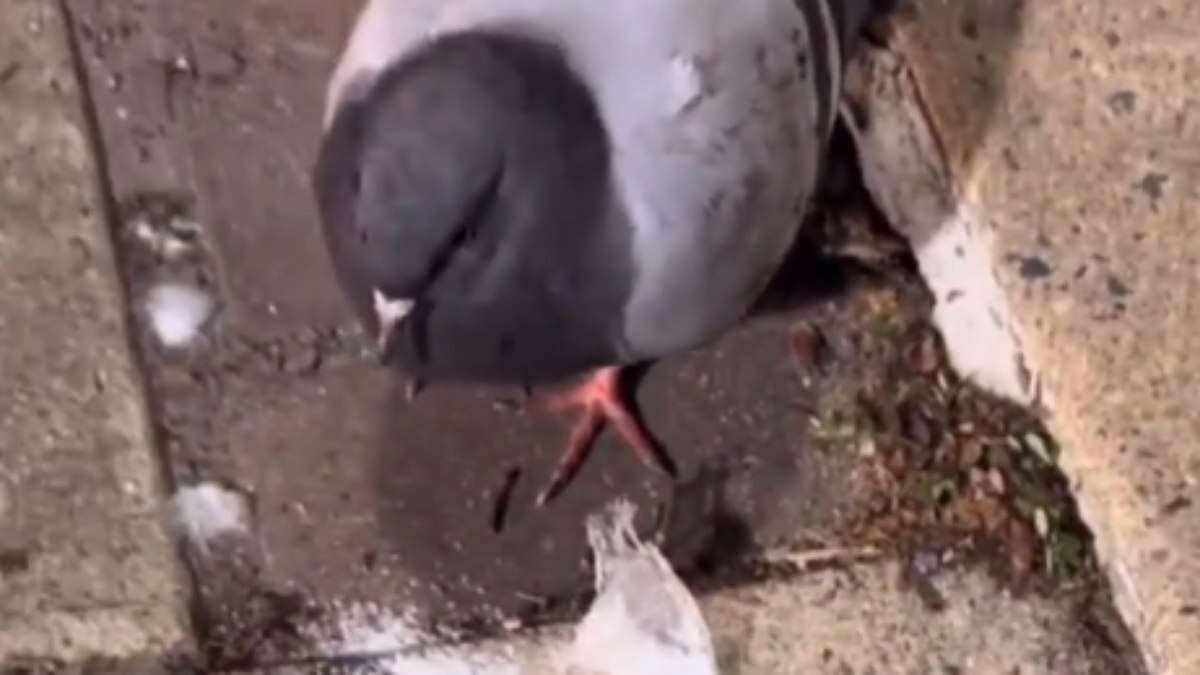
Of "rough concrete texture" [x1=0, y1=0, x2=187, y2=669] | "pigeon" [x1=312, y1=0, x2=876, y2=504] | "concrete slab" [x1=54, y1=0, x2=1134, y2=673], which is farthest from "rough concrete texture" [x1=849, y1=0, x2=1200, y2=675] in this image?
"rough concrete texture" [x1=0, y1=0, x2=187, y2=669]

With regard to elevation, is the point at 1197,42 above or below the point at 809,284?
above

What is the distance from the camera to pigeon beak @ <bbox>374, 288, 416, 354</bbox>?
1738 millimetres

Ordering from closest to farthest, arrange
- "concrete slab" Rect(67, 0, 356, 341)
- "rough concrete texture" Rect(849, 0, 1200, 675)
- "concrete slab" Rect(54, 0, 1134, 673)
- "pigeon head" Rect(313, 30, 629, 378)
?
"pigeon head" Rect(313, 30, 629, 378), "rough concrete texture" Rect(849, 0, 1200, 675), "concrete slab" Rect(54, 0, 1134, 673), "concrete slab" Rect(67, 0, 356, 341)

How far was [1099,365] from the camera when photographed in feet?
6.55

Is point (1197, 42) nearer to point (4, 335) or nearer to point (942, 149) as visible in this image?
point (942, 149)

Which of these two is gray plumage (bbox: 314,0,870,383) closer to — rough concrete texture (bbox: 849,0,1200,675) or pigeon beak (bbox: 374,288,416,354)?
pigeon beak (bbox: 374,288,416,354)

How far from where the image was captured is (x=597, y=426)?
2143mm

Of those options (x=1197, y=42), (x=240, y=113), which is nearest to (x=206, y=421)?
(x=240, y=113)

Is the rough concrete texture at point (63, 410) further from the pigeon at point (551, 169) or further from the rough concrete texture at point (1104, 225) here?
the rough concrete texture at point (1104, 225)

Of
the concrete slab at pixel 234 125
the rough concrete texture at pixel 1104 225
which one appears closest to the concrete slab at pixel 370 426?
the concrete slab at pixel 234 125

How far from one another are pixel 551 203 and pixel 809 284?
Result: 0.56m

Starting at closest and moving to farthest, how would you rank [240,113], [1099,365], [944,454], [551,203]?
[551,203]
[1099,365]
[944,454]
[240,113]

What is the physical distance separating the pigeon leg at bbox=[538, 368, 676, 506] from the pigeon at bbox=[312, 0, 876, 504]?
0.83 ft

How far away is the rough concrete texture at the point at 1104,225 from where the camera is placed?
6.42ft
